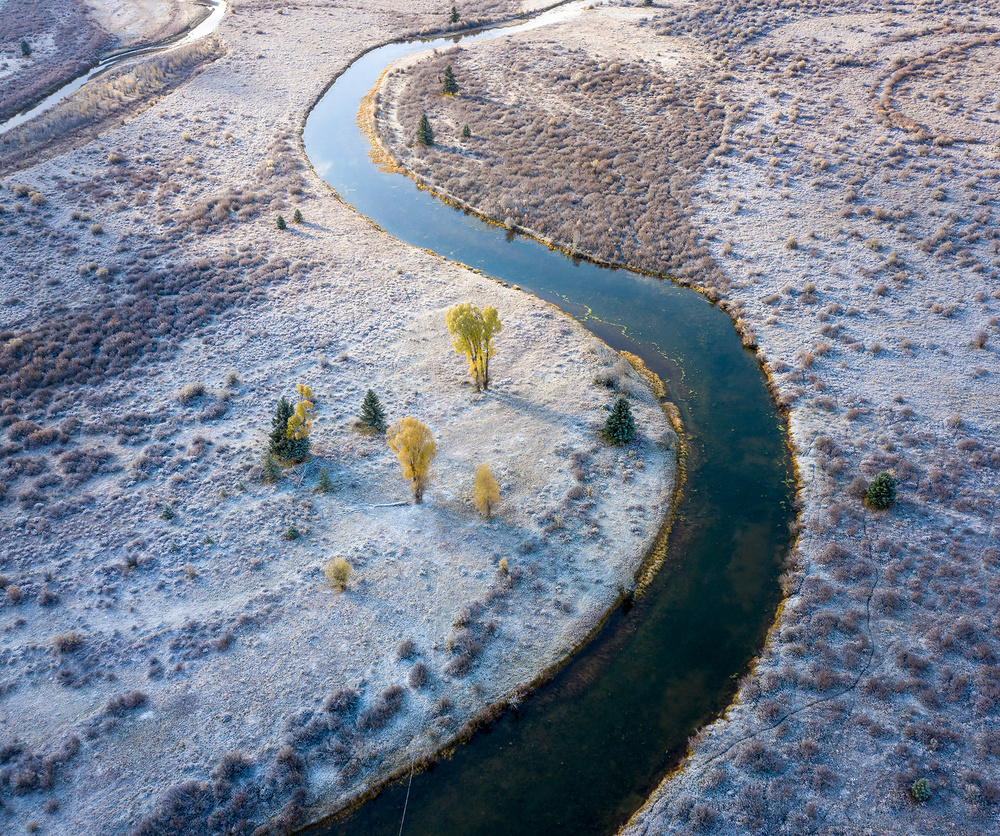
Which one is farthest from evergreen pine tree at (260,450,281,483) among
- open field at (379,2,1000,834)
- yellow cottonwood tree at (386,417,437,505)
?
open field at (379,2,1000,834)

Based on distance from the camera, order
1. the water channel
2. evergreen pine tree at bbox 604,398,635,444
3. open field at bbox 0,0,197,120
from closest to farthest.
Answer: evergreen pine tree at bbox 604,398,635,444 < the water channel < open field at bbox 0,0,197,120

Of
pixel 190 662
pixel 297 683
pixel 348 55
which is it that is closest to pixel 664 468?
pixel 297 683

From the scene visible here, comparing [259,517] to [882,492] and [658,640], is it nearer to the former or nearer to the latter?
[658,640]

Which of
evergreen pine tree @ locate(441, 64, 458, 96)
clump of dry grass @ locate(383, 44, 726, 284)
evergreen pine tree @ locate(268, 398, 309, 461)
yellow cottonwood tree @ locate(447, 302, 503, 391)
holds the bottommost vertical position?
evergreen pine tree @ locate(268, 398, 309, 461)

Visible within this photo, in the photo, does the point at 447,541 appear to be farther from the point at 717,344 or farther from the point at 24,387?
the point at 24,387

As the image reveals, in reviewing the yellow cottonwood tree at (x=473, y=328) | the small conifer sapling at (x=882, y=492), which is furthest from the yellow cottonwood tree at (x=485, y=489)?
the small conifer sapling at (x=882, y=492)

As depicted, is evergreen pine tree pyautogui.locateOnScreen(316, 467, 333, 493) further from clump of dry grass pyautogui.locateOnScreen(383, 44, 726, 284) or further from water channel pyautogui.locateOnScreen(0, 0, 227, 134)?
water channel pyautogui.locateOnScreen(0, 0, 227, 134)

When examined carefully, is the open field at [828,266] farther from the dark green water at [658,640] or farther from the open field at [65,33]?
the open field at [65,33]

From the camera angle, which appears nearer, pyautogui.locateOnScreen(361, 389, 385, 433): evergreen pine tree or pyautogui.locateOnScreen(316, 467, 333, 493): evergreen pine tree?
pyautogui.locateOnScreen(316, 467, 333, 493): evergreen pine tree
